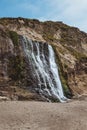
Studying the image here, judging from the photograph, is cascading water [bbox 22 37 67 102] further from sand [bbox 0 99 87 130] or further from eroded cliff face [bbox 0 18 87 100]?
sand [bbox 0 99 87 130]

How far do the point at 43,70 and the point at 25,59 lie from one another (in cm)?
279

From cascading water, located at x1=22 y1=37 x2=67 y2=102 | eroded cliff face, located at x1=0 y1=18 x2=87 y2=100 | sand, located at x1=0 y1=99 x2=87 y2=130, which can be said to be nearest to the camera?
sand, located at x1=0 y1=99 x2=87 y2=130

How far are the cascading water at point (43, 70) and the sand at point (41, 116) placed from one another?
12528 millimetres

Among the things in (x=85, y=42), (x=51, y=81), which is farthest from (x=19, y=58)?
(x=85, y=42)

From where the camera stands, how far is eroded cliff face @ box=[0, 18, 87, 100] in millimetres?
50312

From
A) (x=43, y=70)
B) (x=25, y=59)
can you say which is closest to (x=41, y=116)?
(x=25, y=59)

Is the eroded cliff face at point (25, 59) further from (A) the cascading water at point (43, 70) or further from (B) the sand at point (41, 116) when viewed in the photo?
(B) the sand at point (41, 116)

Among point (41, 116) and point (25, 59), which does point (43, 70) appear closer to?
point (25, 59)

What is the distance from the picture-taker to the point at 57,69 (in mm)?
58062

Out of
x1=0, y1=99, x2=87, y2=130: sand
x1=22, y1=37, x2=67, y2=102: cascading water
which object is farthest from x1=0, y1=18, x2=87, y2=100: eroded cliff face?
x1=0, y1=99, x2=87, y2=130: sand

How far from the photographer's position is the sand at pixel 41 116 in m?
32.5

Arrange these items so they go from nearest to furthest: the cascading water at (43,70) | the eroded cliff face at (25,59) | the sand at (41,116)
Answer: the sand at (41,116) < the eroded cliff face at (25,59) < the cascading water at (43,70)

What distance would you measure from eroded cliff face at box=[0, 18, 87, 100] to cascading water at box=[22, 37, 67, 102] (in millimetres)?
784

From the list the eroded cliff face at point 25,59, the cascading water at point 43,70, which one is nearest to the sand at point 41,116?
the eroded cliff face at point 25,59
